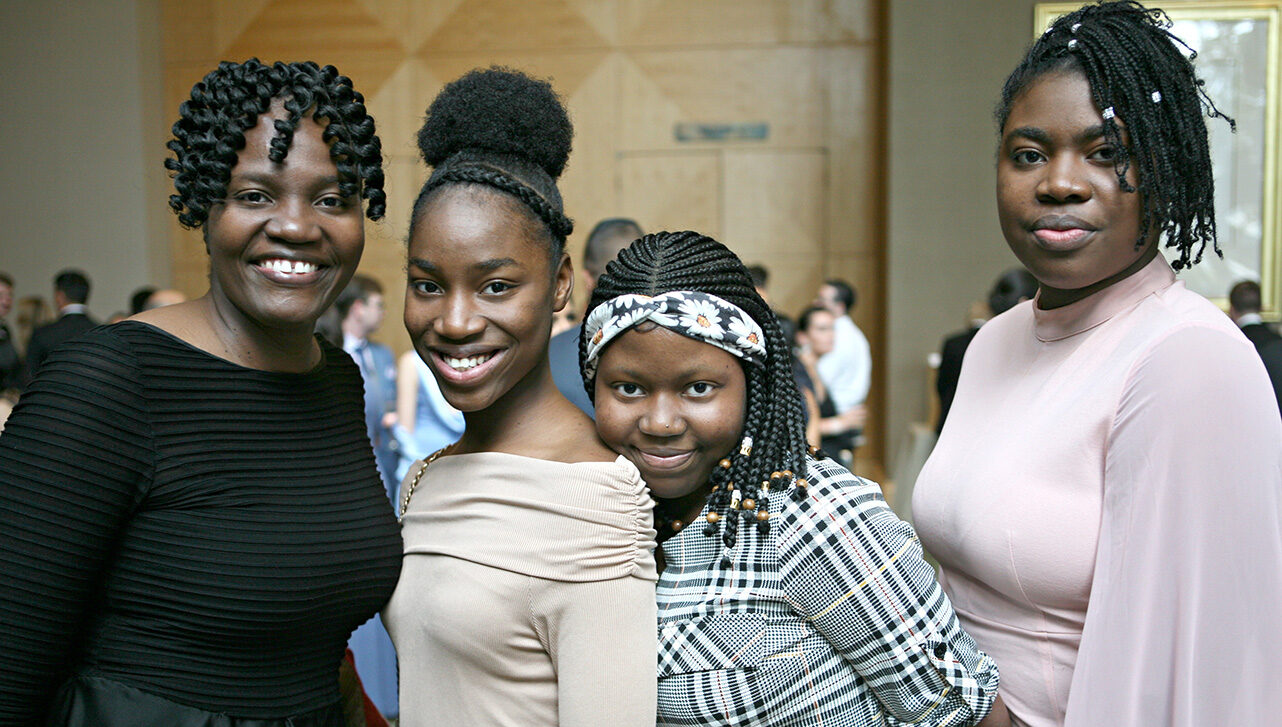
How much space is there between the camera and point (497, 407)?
1.70 m

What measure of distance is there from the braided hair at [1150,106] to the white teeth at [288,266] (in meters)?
1.22

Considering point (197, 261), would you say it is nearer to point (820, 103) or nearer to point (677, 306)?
point (820, 103)

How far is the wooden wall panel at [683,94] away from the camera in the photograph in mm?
8641

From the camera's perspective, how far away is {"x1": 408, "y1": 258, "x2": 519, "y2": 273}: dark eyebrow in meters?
1.58

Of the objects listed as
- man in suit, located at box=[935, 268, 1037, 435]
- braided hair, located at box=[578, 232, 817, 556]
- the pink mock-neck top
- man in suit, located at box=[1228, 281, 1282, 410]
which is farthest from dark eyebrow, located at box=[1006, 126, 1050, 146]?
man in suit, located at box=[935, 268, 1037, 435]

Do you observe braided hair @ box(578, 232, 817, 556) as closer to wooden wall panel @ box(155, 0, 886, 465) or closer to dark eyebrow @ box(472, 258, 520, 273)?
dark eyebrow @ box(472, 258, 520, 273)

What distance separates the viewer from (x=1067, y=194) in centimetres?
157

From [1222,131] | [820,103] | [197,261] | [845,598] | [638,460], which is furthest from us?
[197,261]

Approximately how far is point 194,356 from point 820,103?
7.81m

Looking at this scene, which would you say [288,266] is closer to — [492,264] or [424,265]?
[424,265]

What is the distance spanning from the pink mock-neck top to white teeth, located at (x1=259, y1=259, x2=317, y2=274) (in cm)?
114

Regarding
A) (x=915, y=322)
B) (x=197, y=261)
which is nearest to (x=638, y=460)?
(x=915, y=322)

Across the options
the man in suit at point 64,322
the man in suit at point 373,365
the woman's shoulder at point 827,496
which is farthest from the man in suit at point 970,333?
the man in suit at point 64,322

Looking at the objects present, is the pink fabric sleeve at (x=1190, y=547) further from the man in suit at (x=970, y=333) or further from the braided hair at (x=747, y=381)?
the man in suit at (x=970, y=333)
